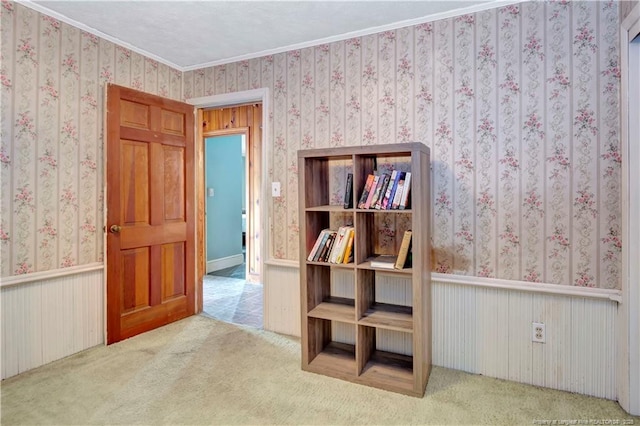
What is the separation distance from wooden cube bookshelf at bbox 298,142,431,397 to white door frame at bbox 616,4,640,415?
97cm

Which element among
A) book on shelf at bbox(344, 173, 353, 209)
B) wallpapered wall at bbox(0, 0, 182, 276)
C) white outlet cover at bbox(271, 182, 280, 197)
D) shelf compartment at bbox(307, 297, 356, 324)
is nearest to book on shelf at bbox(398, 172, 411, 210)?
book on shelf at bbox(344, 173, 353, 209)

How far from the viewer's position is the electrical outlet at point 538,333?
213cm

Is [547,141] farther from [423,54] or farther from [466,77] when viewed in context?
[423,54]

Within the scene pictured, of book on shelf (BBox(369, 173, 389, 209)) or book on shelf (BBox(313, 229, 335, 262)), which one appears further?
book on shelf (BBox(313, 229, 335, 262))

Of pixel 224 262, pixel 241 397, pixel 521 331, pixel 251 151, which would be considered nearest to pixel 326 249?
pixel 241 397

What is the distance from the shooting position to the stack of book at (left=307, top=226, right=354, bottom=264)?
7.41ft

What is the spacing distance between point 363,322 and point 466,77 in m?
1.63

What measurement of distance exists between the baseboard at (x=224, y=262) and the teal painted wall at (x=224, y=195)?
2.1 inches

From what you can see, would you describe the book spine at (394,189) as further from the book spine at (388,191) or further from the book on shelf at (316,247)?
the book on shelf at (316,247)

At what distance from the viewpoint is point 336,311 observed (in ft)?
7.74

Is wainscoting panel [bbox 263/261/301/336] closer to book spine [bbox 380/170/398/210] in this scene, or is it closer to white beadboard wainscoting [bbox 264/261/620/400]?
white beadboard wainscoting [bbox 264/261/620/400]

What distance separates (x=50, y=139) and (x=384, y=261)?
2.29m

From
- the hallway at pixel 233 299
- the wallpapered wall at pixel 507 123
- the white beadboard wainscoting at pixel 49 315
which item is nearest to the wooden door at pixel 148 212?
the white beadboard wainscoting at pixel 49 315

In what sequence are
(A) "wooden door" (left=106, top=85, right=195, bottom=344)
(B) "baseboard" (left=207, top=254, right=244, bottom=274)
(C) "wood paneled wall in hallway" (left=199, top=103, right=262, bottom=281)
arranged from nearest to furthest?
(A) "wooden door" (left=106, top=85, right=195, bottom=344) → (C) "wood paneled wall in hallway" (left=199, top=103, right=262, bottom=281) → (B) "baseboard" (left=207, top=254, right=244, bottom=274)
